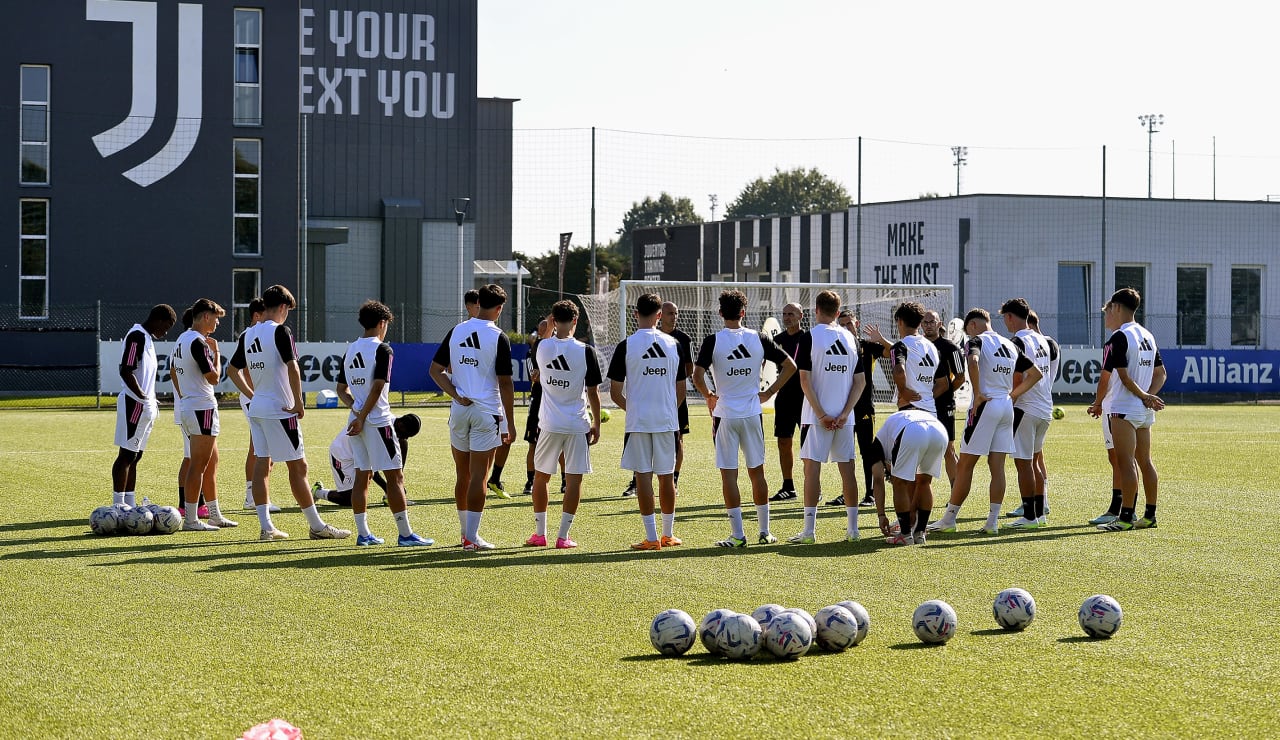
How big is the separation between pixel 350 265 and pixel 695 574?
35.1 meters

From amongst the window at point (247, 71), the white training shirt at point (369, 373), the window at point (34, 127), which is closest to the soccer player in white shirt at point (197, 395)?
the white training shirt at point (369, 373)

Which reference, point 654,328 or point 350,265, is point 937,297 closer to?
point 350,265

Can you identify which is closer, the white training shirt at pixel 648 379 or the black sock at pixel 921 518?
the white training shirt at pixel 648 379

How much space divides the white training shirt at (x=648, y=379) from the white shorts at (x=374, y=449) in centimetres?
179

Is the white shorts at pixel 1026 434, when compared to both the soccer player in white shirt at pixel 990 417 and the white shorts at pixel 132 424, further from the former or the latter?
the white shorts at pixel 132 424

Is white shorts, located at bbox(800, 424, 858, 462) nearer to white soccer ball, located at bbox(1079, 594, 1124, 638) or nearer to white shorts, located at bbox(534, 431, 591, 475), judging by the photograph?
white shorts, located at bbox(534, 431, 591, 475)

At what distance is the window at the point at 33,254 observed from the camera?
3356 centimetres

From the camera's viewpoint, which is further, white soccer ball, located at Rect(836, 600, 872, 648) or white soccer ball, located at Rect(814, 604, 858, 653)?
white soccer ball, located at Rect(836, 600, 872, 648)

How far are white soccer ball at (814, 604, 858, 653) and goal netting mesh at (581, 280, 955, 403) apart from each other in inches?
776

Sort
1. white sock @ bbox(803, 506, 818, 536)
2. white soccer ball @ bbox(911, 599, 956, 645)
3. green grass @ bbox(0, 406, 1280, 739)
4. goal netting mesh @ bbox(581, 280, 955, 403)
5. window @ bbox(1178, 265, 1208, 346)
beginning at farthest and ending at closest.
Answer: window @ bbox(1178, 265, 1208, 346) < goal netting mesh @ bbox(581, 280, 955, 403) < white sock @ bbox(803, 506, 818, 536) < white soccer ball @ bbox(911, 599, 956, 645) < green grass @ bbox(0, 406, 1280, 739)

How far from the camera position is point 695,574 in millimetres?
8938

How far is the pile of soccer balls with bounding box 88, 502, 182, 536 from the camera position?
10672mm

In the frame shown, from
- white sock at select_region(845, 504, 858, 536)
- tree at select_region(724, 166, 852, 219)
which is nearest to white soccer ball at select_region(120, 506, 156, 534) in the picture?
white sock at select_region(845, 504, 858, 536)

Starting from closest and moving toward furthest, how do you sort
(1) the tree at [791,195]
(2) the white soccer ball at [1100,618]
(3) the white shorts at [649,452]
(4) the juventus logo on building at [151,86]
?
(2) the white soccer ball at [1100,618]
(3) the white shorts at [649,452]
(4) the juventus logo on building at [151,86]
(1) the tree at [791,195]
